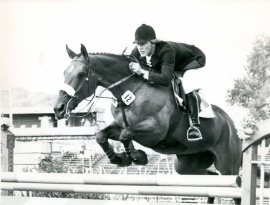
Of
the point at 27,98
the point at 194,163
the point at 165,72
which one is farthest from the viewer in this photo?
the point at 27,98

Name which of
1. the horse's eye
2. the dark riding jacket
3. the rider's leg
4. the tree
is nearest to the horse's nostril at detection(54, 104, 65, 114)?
the horse's eye

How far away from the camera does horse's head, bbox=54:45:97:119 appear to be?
3.76m

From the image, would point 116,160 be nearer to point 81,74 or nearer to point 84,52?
point 81,74

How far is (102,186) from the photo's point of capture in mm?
3832

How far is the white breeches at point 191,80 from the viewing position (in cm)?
373

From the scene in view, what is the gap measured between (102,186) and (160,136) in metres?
0.49

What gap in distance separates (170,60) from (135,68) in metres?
0.23

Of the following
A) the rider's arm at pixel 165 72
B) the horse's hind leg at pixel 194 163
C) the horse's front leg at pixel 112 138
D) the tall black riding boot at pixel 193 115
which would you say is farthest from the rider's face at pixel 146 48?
the horse's hind leg at pixel 194 163

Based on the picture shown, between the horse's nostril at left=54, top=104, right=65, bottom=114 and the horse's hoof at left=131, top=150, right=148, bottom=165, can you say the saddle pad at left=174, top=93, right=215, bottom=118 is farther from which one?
the horse's nostril at left=54, top=104, right=65, bottom=114

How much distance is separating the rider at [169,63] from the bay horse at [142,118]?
2.2 inches

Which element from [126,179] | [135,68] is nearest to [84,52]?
[135,68]

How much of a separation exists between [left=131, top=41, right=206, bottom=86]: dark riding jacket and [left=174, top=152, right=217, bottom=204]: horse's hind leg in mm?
557

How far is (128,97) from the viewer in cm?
376

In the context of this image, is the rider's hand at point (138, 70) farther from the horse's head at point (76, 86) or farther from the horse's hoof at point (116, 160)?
the horse's hoof at point (116, 160)
